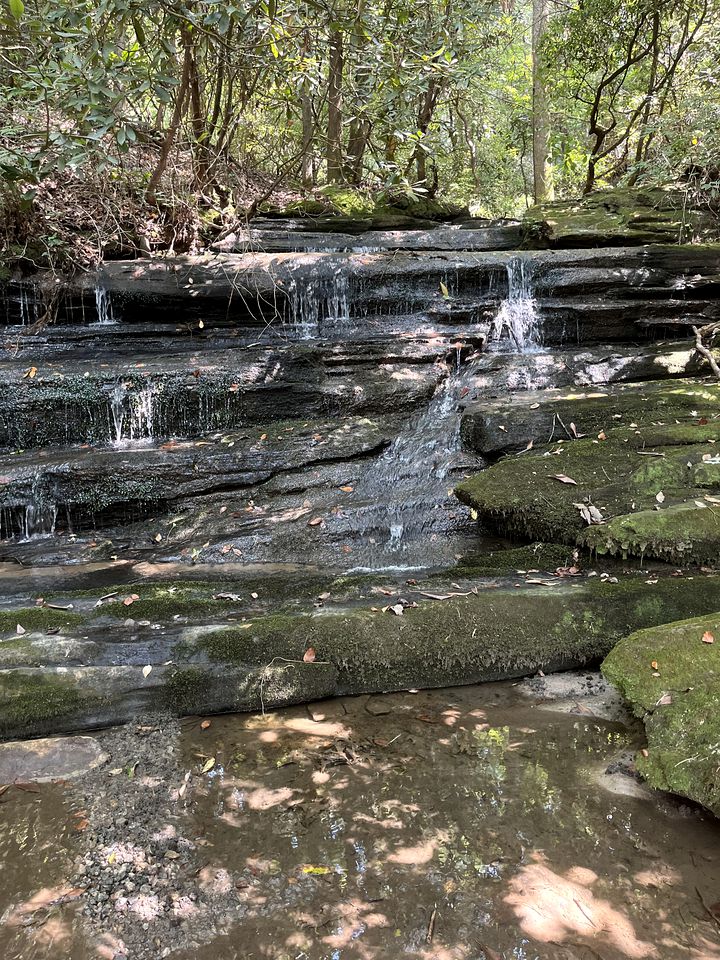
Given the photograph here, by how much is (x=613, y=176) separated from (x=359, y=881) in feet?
53.4

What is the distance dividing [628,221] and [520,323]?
3.58 meters

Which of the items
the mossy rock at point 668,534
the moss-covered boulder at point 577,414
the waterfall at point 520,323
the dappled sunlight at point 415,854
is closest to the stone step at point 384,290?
the waterfall at point 520,323

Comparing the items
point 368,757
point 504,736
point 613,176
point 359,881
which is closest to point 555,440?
point 504,736

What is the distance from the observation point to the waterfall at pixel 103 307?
8.97 metres

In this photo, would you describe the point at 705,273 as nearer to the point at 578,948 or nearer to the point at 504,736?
the point at 504,736

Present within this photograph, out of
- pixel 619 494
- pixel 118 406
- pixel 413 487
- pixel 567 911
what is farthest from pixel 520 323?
pixel 567 911

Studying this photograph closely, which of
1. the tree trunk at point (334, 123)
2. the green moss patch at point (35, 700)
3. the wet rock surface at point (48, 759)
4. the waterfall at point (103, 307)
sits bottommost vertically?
the wet rock surface at point (48, 759)

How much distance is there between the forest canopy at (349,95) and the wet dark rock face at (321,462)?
1.90 meters

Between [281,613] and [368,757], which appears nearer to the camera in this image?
[368,757]

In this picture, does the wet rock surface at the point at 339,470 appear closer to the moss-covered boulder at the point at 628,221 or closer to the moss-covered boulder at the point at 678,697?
the moss-covered boulder at the point at 628,221

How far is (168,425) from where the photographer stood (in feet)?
24.4

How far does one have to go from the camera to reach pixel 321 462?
21.8ft

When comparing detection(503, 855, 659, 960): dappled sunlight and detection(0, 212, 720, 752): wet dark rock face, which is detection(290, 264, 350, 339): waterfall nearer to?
detection(0, 212, 720, 752): wet dark rock face

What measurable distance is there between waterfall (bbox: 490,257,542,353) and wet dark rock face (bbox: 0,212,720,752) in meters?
0.04
